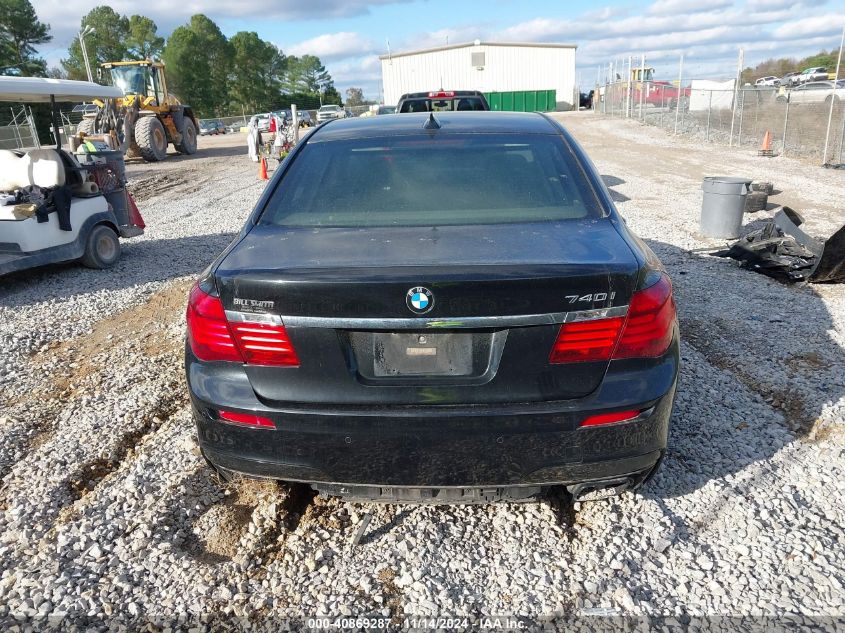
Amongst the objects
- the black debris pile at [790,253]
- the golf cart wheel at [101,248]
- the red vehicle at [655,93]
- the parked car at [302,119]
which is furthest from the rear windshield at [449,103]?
the parked car at [302,119]

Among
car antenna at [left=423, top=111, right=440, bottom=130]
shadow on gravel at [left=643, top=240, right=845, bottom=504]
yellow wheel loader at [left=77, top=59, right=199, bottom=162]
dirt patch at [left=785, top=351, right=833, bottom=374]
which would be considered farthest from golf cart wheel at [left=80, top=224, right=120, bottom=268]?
yellow wheel loader at [left=77, top=59, right=199, bottom=162]

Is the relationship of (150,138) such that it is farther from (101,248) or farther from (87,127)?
(101,248)

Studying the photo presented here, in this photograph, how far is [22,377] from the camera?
4508 millimetres

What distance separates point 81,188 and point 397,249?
648 centimetres

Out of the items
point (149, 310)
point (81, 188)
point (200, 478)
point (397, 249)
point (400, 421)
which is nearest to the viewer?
point (400, 421)

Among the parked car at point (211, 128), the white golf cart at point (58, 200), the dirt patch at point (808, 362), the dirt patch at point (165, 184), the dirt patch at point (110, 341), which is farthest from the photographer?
the parked car at point (211, 128)

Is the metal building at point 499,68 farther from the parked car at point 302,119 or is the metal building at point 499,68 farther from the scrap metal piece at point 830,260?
the scrap metal piece at point 830,260

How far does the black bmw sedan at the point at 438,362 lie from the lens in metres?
2.11

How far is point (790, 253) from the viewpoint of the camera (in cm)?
637

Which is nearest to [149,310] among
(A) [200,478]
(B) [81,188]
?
(B) [81,188]

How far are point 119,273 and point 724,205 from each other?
7635 mm

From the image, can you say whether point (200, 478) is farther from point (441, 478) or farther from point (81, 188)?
point (81, 188)

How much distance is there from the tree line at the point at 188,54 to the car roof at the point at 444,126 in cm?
7737

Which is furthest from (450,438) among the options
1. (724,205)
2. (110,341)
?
(724,205)
